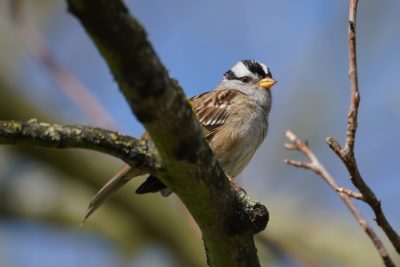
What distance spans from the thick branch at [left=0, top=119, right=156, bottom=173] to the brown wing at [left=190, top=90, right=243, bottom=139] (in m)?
2.28

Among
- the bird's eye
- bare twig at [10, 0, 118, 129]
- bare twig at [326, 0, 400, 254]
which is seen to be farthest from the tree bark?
the bird's eye

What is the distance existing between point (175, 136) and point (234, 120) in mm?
2672

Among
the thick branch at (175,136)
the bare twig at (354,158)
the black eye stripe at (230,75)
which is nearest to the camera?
the thick branch at (175,136)

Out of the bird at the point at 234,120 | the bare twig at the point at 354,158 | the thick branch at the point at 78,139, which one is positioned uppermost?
the bird at the point at 234,120

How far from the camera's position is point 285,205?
245 inches

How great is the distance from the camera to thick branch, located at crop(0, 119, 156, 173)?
1984 mm

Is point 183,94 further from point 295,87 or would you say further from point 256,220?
point 295,87

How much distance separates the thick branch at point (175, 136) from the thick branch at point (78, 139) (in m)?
0.09

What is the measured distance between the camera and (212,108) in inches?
185

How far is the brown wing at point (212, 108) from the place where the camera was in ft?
14.7

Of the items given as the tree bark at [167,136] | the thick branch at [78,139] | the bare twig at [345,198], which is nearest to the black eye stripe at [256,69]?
the bare twig at [345,198]

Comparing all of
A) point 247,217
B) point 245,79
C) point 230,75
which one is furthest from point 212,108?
point 247,217

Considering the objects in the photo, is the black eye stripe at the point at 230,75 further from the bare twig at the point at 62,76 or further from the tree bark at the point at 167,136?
the tree bark at the point at 167,136

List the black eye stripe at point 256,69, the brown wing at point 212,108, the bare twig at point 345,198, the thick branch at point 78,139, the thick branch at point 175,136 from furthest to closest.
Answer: the black eye stripe at point 256,69
the brown wing at point 212,108
the bare twig at point 345,198
the thick branch at point 78,139
the thick branch at point 175,136
